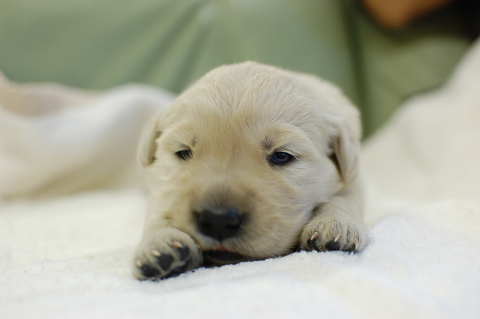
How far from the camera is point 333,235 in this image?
139 centimetres

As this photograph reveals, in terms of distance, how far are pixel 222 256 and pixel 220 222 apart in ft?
0.66

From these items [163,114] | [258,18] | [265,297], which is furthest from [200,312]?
[258,18]

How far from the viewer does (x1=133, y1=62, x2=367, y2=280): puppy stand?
4.29ft

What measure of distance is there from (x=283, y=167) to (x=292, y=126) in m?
0.18

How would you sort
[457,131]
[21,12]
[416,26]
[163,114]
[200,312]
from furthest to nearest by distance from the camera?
[416,26]
[21,12]
[457,131]
[163,114]
[200,312]

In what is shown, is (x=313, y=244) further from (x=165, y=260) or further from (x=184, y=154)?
(x=184, y=154)

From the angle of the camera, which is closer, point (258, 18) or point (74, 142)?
point (74, 142)

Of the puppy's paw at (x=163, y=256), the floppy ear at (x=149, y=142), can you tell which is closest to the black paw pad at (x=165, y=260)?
the puppy's paw at (x=163, y=256)

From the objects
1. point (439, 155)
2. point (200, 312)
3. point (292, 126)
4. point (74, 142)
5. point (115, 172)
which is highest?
point (292, 126)

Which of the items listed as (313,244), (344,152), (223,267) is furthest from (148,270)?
(344,152)

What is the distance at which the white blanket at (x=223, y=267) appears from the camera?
1.02m

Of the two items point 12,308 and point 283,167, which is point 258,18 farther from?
point 12,308

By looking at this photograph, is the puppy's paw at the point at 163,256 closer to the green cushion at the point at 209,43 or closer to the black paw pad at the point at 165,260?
the black paw pad at the point at 165,260

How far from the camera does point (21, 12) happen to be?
11.2 feet
